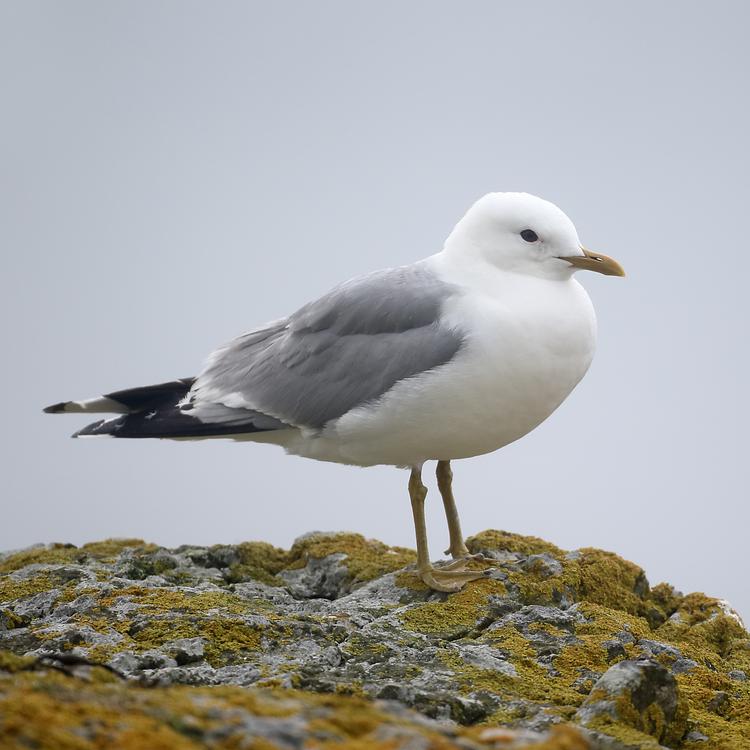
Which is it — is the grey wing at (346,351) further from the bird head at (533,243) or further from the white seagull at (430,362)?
the bird head at (533,243)

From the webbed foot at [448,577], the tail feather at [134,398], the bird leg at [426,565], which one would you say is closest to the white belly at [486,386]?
the bird leg at [426,565]

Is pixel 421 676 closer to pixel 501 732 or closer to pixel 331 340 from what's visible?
pixel 501 732

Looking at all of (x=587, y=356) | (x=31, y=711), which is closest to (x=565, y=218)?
(x=587, y=356)

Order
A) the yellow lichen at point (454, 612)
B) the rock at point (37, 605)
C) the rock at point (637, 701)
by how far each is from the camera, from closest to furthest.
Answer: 1. the rock at point (637, 701)
2. the yellow lichen at point (454, 612)
3. the rock at point (37, 605)

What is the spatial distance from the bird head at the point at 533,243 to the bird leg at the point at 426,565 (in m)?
1.54

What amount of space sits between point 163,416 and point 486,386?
96.4 inches

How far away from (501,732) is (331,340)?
13.0ft

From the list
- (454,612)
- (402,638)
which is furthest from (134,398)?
(402,638)

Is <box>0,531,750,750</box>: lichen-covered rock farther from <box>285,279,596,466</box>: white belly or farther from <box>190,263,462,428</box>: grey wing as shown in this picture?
<box>190,263,462,428</box>: grey wing

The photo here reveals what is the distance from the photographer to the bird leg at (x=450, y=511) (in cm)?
694

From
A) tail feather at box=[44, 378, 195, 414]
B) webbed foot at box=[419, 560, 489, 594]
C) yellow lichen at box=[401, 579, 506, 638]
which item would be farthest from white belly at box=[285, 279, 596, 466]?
tail feather at box=[44, 378, 195, 414]

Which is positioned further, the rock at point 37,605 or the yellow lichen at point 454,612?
the rock at point 37,605

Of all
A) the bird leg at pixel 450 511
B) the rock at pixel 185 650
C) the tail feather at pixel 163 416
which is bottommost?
the rock at pixel 185 650

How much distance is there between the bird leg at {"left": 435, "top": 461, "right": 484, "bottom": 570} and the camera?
22.8 ft
